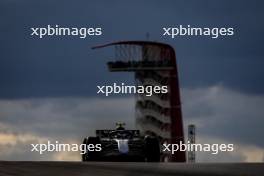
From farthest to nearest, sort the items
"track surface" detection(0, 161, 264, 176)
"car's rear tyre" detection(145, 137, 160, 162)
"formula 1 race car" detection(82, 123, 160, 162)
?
"formula 1 race car" detection(82, 123, 160, 162) → "car's rear tyre" detection(145, 137, 160, 162) → "track surface" detection(0, 161, 264, 176)

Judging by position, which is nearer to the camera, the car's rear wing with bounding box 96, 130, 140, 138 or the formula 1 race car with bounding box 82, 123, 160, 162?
the formula 1 race car with bounding box 82, 123, 160, 162

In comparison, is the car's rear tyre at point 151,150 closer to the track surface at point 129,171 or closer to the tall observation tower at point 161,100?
the track surface at point 129,171

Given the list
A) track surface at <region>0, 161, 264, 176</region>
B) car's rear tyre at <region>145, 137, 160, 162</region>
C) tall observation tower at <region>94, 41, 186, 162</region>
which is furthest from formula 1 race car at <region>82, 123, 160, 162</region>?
tall observation tower at <region>94, 41, 186, 162</region>

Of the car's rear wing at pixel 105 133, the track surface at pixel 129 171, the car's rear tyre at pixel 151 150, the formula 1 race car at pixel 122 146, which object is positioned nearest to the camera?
the track surface at pixel 129 171

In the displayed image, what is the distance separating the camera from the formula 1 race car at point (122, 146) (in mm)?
46219

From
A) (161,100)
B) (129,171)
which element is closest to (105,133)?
(129,171)

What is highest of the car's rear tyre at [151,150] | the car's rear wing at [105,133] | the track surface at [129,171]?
the car's rear wing at [105,133]

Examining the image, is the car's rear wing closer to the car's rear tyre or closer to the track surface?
the car's rear tyre

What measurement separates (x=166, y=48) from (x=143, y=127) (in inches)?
524

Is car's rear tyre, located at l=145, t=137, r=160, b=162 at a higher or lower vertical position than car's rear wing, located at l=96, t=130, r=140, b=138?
lower

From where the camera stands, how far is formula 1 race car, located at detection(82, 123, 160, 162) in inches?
1820

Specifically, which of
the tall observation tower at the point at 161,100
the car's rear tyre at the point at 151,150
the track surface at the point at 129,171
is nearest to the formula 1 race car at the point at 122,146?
the car's rear tyre at the point at 151,150

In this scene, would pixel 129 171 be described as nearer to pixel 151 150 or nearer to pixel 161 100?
pixel 151 150

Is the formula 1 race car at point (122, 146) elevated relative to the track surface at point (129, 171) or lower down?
elevated
